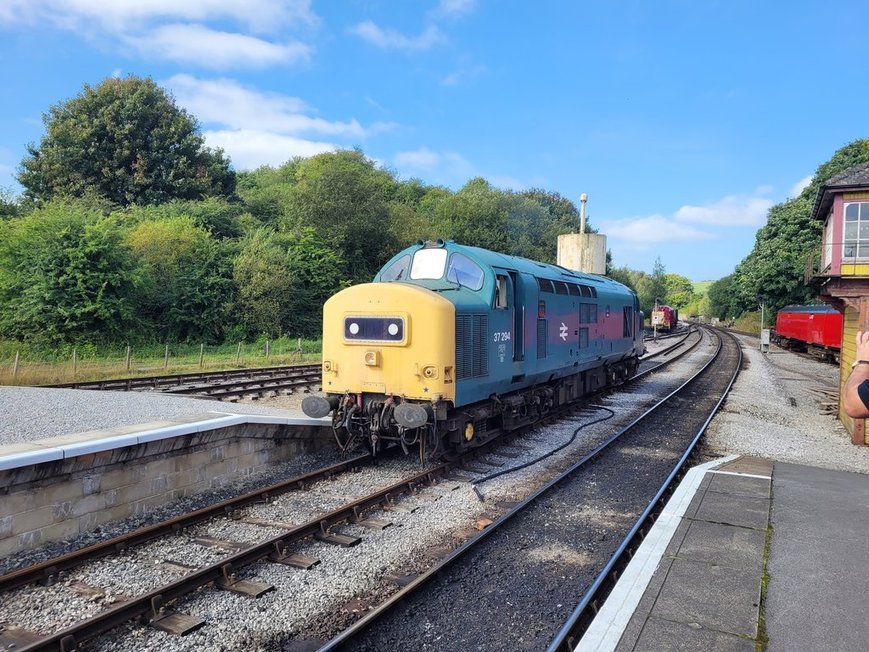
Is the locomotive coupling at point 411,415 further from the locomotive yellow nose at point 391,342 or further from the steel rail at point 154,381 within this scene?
the steel rail at point 154,381

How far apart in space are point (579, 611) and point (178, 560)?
4071 millimetres

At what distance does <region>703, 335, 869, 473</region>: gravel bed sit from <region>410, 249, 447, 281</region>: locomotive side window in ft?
20.7

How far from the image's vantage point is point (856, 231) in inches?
553

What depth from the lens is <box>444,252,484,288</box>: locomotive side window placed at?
386 inches

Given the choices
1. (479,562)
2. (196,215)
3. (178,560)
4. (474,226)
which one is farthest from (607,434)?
(474,226)

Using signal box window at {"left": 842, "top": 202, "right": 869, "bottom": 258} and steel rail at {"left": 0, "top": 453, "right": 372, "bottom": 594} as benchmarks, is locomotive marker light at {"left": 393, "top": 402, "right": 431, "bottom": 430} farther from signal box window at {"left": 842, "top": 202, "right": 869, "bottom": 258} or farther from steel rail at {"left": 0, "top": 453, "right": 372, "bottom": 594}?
signal box window at {"left": 842, "top": 202, "right": 869, "bottom": 258}

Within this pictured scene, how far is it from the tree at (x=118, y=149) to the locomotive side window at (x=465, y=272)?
33642 millimetres

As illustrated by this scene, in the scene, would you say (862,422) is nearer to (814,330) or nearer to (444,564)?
(444,564)

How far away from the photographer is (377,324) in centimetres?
904

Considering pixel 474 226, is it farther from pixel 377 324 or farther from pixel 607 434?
pixel 377 324

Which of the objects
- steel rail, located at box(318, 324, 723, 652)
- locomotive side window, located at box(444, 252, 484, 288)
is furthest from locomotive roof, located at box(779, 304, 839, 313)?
locomotive side window, located at box(444, 252, 484, 288)

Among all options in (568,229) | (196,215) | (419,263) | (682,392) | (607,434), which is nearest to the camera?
(419,263)

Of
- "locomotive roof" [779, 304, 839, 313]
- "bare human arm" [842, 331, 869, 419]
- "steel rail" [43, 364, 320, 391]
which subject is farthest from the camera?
"locomotive roof" [779, 304, 839, 313]

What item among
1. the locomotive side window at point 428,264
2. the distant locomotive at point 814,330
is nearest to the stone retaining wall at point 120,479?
the locomotive side window at point 428,264
